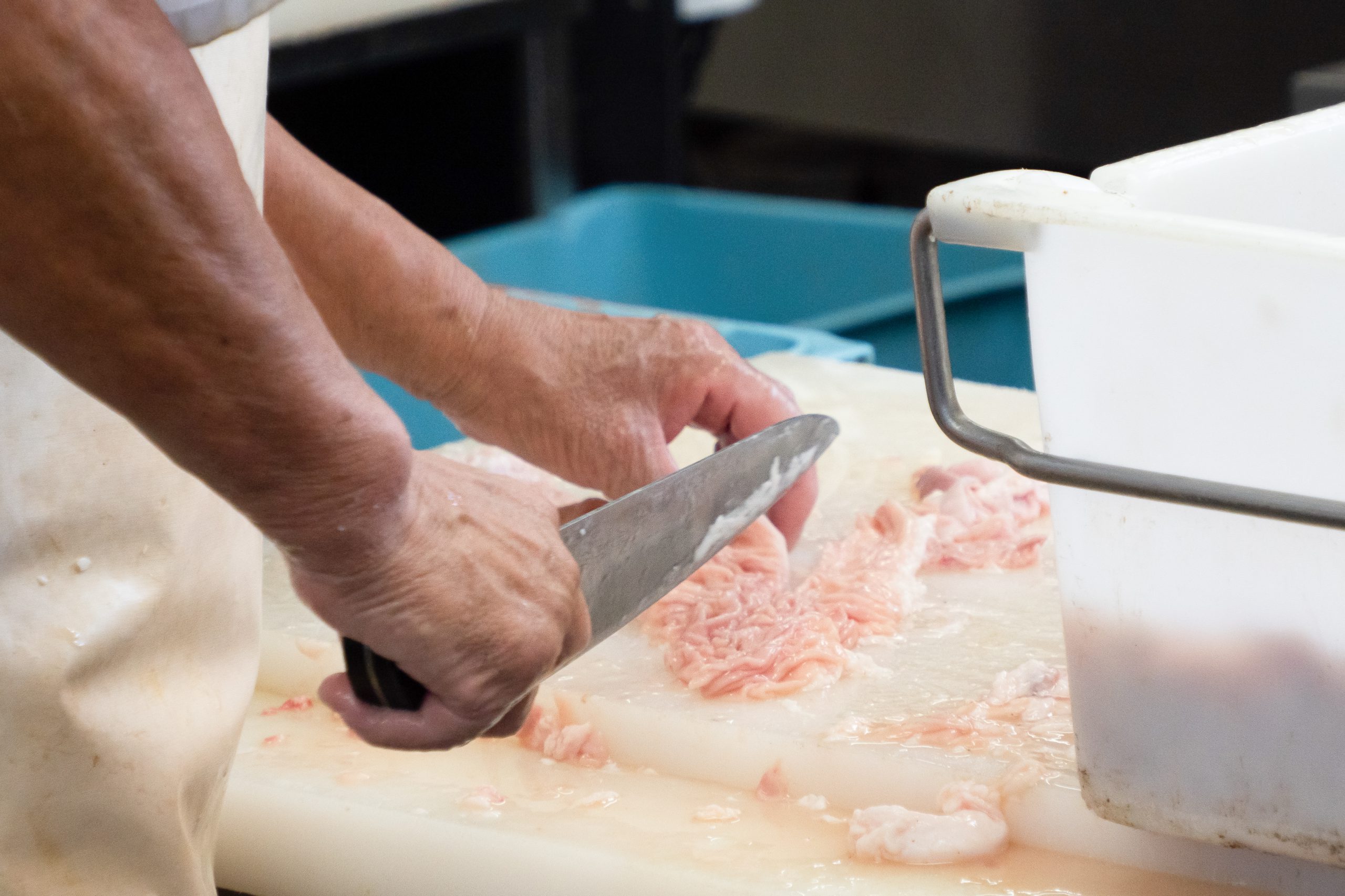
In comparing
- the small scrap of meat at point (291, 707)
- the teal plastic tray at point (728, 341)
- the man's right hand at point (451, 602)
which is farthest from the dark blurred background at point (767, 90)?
the man's right hand at point (451, 602)

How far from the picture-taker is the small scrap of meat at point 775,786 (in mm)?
1096

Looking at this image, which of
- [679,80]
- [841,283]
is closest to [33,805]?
[841,283]

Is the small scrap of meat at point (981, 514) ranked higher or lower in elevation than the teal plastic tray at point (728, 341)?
higher

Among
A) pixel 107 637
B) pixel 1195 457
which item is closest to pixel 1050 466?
pixel 1195 457

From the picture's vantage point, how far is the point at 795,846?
3.36 feet

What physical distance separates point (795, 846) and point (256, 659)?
0.41 metres

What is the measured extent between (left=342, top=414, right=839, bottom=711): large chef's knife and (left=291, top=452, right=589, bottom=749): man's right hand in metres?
0.01

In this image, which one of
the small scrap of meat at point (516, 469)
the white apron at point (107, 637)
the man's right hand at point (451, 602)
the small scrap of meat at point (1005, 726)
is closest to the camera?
the man's right hand at point (451, 602)

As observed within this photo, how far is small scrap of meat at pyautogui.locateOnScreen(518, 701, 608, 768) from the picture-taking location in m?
1.17

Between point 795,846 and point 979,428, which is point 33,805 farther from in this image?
point 979,428

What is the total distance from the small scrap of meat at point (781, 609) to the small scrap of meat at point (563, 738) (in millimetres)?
93

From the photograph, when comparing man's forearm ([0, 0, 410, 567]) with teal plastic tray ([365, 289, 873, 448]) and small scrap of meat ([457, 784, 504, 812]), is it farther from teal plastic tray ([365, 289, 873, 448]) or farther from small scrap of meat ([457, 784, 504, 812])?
teal plastic tray ([365, 289, 873, 448])

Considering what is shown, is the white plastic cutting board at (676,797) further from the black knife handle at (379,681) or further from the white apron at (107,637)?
the black knife handle at (379,681)

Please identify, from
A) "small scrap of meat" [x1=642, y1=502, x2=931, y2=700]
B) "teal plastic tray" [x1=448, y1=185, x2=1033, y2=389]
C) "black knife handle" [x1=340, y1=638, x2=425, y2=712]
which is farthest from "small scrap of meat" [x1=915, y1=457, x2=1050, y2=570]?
"teal plastic tray" [x1=448, y1=185, x2=1033, y2=389]
